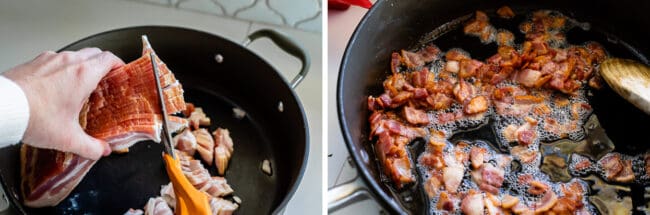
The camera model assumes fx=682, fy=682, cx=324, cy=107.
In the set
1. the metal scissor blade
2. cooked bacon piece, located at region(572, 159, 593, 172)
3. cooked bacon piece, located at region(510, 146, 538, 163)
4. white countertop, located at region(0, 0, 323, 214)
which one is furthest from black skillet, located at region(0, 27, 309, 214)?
cooked bacon piece, located at region(572, 159, 593, 172)

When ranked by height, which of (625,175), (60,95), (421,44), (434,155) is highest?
(60,95)

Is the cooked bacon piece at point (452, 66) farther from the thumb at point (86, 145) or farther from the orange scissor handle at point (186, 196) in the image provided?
the thumb at point (86, 145)

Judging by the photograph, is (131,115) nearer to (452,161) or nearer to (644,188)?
(452,161)

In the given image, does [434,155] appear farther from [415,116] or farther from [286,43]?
[286,43]

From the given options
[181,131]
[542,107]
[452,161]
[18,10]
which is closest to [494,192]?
[452,161]

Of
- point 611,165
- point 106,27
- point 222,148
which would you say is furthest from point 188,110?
point 611,165

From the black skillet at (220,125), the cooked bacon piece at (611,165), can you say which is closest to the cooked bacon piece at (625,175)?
the cooked bacon piece at (611,165)
